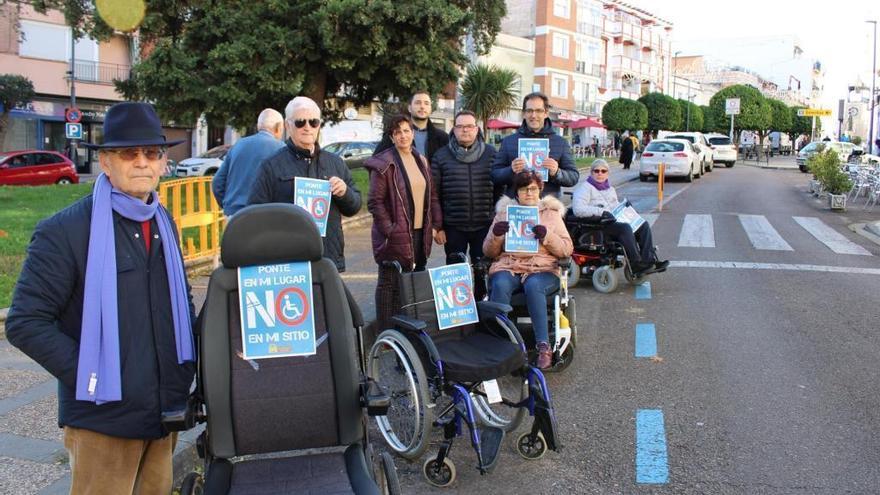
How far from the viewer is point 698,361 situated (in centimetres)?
649

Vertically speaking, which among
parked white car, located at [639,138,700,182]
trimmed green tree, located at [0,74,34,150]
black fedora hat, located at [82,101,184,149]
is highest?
trimmed green tree, located at [0,74,34,150]

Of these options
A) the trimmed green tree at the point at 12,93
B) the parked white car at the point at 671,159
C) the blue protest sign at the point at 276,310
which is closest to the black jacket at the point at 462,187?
the blue protest sign at the point at 276,310

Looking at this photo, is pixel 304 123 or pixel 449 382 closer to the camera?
pixel 449 382

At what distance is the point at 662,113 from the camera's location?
67938mm

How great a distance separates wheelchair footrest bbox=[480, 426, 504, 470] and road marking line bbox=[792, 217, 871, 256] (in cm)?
1002

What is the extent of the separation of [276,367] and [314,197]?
189cm

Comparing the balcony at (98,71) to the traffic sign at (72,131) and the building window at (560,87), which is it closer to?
the traffic sign at (72,131)

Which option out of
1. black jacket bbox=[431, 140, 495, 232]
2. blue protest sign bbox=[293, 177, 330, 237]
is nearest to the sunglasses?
blue protest sign bbox=[293, 177, 330, 237]

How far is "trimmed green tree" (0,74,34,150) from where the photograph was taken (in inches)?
1326

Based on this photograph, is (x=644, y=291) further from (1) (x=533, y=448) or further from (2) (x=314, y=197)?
(2) (x=314, y=197)

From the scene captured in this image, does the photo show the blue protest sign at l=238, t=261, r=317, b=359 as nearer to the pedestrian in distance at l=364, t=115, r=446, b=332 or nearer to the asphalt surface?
the asphalt surface

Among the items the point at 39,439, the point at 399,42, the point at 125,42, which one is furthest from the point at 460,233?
the point at 125,42

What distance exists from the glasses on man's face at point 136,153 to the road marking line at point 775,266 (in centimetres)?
918

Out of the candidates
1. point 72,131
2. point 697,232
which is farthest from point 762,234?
point 72,131
